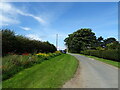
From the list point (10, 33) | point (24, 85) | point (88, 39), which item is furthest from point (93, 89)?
point (88, 39)

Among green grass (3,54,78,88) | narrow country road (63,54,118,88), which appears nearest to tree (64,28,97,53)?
narrow country road (63,54,118,88)

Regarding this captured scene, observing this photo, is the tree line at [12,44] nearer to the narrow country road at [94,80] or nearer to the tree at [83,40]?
the narrow country road at [94,80]

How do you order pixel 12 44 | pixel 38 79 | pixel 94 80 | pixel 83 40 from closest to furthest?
pixel 38 79
pixel 94 80
pixel 12 44
pixel 83 40

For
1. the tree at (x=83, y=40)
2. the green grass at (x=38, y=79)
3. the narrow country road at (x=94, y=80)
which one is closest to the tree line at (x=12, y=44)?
the green grass at (x=38, y=79)

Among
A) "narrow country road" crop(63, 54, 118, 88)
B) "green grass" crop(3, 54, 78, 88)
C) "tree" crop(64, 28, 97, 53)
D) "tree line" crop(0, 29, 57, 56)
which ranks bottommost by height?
"narrow country road" crop(63, 54, 118, 88)

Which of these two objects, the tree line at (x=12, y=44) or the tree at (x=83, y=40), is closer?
the tree line at (x=12, y=44)

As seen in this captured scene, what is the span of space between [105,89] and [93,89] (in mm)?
551

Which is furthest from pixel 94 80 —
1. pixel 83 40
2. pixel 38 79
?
pixel 83 40

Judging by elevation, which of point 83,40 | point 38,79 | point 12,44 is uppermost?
point 83,40

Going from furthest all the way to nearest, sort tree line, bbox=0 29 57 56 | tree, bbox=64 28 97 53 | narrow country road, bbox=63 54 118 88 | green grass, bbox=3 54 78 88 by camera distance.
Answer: tree, bbox=64 28 97 53
tree line, bbox=0 29 57 56
narrow country road, bbox=63 54 118 88
green grass, bbox=3 54 78 88

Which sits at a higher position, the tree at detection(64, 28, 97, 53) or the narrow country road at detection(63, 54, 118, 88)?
the tree at detection(64, 28, 97, 53)

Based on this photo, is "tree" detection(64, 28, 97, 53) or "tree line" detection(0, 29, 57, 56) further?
"tree" detection(64, 28, 97, 53)

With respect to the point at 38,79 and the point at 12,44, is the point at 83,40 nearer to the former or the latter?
the point at 12,44

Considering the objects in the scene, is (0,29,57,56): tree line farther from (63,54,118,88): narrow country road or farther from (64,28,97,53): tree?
(64,28,97,53): tree
